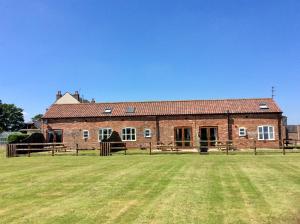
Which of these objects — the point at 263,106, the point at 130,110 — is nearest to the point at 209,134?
the point at 263,106

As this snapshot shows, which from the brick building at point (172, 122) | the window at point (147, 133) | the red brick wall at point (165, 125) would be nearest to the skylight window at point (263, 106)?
the brick building at point (172, 122)

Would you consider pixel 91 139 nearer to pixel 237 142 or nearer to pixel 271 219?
pixel 237 142

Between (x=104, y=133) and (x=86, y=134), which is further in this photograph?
(x=86, y=134)

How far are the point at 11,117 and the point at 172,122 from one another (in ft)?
228

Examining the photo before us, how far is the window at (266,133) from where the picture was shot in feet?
120

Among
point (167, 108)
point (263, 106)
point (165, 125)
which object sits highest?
point (167, 108)

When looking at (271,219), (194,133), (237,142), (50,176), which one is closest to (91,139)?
(194,133)

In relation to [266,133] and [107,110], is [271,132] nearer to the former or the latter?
[266,133]

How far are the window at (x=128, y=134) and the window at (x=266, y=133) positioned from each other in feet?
38.8

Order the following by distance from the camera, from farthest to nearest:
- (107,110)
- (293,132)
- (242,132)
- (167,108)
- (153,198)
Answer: (293,132), (107,110), (167,108), (242,132), (153,198)

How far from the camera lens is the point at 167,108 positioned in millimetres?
39500

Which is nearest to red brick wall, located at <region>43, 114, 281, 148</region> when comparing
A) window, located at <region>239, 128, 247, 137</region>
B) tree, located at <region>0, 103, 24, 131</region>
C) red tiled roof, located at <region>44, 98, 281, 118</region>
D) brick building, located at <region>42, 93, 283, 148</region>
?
brick building, located at <region>42, 93, 283, 148</region>

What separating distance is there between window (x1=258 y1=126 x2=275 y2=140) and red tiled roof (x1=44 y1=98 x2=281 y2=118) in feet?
5.12

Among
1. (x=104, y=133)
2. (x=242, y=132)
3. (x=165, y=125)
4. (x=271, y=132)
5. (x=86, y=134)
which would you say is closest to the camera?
(x=271, y=132)
